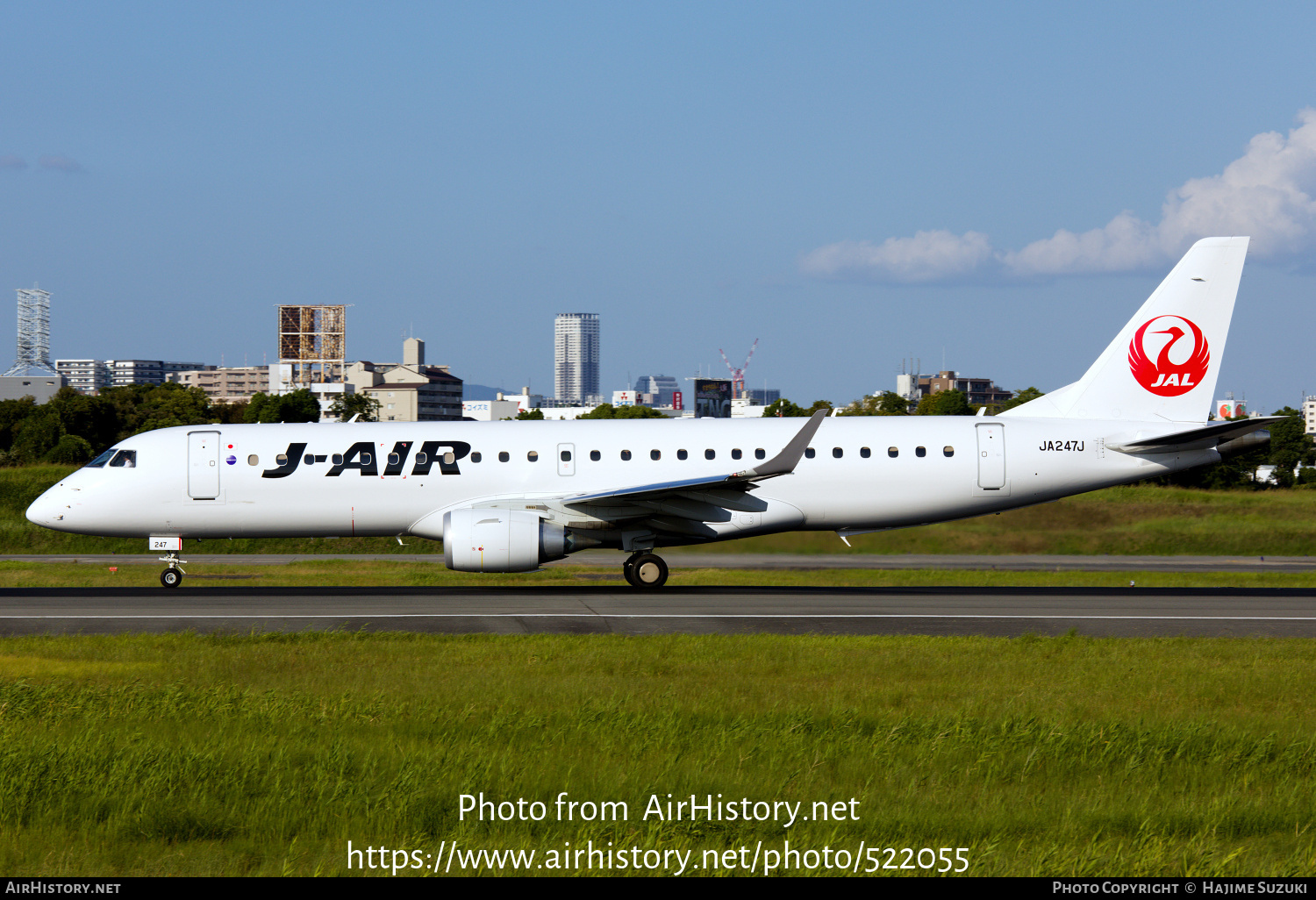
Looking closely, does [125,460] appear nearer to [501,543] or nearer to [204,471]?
[204,471]

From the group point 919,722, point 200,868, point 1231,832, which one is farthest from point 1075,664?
point 200,868

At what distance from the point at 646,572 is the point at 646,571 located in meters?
0.02

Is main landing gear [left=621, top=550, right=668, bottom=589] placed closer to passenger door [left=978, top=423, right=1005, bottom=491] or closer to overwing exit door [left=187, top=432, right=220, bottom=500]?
passenger door [left=978, top=423, right=1005, bottom=491]

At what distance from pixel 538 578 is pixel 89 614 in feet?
35.9

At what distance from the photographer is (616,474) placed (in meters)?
22.9

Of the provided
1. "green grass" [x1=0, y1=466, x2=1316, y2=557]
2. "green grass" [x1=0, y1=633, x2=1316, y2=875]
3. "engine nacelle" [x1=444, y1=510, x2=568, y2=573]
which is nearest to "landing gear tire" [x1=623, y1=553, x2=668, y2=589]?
"green grass" [x1=0, y1=466, x2=1316, y2=557]

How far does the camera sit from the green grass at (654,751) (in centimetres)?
686

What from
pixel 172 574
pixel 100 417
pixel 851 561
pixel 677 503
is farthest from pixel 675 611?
pixel 100 417

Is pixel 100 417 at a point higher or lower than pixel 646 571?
higher

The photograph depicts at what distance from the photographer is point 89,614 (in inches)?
715

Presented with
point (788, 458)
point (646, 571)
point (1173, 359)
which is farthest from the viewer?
point (1173, 359)

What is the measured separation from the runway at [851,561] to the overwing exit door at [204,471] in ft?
38.4

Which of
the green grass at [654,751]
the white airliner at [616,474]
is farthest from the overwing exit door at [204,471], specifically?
the green grass at [654,751]
